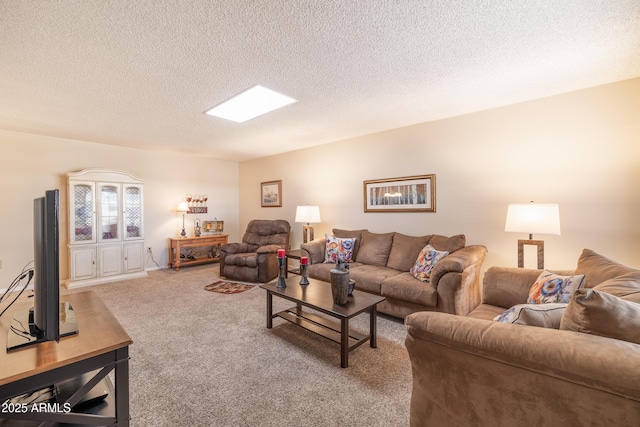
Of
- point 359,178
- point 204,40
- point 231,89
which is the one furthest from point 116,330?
point 359,178

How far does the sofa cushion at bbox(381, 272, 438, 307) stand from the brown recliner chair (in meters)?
2.15

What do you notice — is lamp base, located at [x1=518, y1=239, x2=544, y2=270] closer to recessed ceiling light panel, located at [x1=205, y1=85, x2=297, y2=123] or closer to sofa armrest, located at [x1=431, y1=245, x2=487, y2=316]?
sofa armrest, located at [x1=431, y1=245, x2=487, y2=316]

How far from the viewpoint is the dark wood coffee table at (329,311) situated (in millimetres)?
2142

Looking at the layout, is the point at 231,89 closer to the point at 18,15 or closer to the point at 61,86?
the point at 18,15

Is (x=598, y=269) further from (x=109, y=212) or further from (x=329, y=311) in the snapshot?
(x=109, y=212)

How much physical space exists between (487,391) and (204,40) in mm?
2480

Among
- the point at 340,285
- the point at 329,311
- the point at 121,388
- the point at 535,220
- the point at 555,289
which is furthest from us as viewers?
the point at 535,220

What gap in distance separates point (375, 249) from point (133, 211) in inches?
168

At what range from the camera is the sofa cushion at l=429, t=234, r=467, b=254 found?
318 cm

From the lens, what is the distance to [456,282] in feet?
8.30

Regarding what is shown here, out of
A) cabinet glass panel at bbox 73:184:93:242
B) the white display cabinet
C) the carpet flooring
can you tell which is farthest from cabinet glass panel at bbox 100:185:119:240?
the carpet flooring

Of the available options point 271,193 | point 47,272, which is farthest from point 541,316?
point 271,193

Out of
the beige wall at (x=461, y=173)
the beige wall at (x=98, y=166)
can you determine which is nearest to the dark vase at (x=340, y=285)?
the beige wall at (x=461, y=173)

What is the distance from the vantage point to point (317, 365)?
2160 mm
